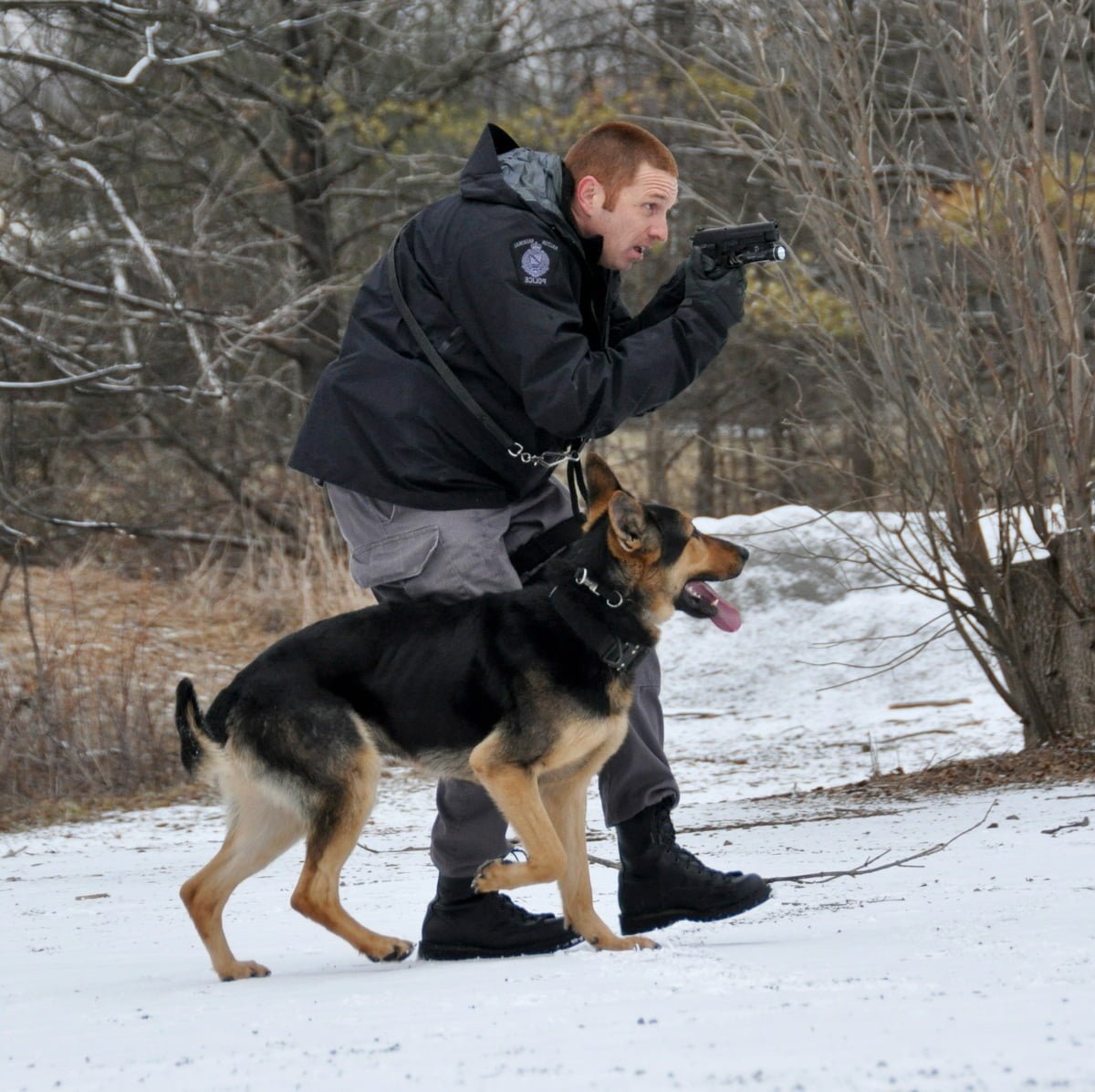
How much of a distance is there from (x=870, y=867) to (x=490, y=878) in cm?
179

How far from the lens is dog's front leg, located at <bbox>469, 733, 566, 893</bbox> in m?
3.67

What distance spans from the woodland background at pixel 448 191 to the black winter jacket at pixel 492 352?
2.03 m

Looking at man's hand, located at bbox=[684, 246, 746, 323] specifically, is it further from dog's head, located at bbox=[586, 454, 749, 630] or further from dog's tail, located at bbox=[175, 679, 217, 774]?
dog's tail, located at bbox=[175, 679, 217, 774]

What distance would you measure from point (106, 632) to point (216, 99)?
4451 mm

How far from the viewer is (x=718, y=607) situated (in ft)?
13.4

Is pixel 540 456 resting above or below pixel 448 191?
below

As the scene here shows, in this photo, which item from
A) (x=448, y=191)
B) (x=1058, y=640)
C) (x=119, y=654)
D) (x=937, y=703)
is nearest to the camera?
(x=1058, y=640)

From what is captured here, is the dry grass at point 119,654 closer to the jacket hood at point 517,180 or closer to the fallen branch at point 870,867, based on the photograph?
the fallen branch at point 870,867

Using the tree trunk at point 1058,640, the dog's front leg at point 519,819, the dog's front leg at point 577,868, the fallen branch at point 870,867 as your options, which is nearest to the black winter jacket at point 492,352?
the dog's front leg at point 519,819

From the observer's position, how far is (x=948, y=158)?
13102 mm

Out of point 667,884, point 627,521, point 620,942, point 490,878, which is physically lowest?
point 620,942

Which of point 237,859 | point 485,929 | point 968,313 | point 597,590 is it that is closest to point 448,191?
point 968,313

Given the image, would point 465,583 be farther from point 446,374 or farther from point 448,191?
point 448,191

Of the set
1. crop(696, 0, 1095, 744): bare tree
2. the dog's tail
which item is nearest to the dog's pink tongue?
the dog's tail
